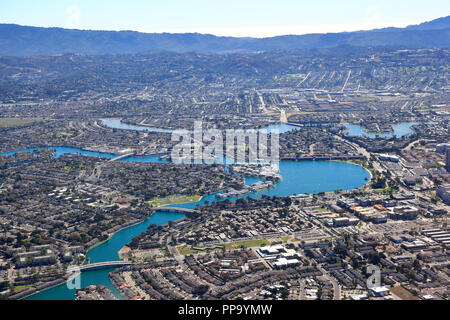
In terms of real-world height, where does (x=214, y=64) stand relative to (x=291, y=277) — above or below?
above

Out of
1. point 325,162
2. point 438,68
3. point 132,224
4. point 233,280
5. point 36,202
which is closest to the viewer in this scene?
point 233,280

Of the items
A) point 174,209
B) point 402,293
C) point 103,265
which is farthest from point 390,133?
point 103,265

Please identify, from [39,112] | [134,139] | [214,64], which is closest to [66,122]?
[39,112]

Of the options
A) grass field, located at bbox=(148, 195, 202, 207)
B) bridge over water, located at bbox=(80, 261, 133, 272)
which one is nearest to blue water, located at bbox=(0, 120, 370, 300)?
bridge over water, located at bbox=(80, 261, 133, 272)

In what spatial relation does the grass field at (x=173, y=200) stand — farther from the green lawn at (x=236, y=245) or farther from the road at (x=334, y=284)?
the road at (x=334, y=284)

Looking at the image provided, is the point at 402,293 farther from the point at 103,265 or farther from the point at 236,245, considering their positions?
the point at 103,265

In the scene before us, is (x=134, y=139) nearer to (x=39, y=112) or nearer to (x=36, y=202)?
(x=36, y=202)

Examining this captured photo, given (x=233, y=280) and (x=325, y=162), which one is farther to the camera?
(x=325, y=162)
